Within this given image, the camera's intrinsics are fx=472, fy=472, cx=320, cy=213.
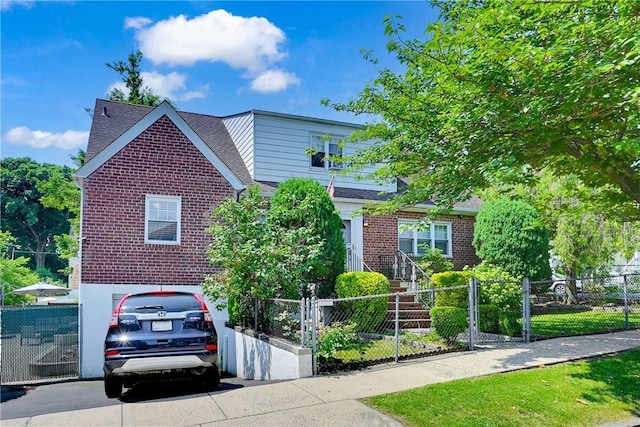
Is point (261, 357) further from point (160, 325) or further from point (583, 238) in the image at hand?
point (583, 238)

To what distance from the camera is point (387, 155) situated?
32.2ft

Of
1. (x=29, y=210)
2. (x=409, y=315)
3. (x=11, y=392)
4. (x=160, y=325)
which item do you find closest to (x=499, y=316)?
(x=409, y=315)

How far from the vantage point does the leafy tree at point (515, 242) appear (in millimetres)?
15398

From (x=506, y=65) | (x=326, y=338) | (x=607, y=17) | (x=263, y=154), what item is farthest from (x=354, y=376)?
(x=263, y=154)

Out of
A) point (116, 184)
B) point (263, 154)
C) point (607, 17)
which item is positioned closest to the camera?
point (607, 17)

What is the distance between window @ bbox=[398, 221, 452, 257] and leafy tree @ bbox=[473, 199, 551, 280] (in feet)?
5.42

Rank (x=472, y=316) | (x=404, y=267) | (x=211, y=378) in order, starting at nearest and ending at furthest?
(x=211, y=378), (x=472, y=316), (x=404, y=267)

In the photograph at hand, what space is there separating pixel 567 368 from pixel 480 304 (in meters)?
3.31

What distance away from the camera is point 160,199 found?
13.1 meters

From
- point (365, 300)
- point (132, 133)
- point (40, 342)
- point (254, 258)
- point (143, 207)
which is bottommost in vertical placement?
point (40, 342)

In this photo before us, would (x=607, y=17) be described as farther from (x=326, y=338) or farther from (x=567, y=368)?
(x=326, y=338)

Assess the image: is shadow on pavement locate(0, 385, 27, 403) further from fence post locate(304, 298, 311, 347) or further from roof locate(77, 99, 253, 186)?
fence post locate(304, 298, 311, 347)

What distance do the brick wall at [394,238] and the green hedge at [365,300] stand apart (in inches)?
148

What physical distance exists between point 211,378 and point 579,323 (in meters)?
9.84
